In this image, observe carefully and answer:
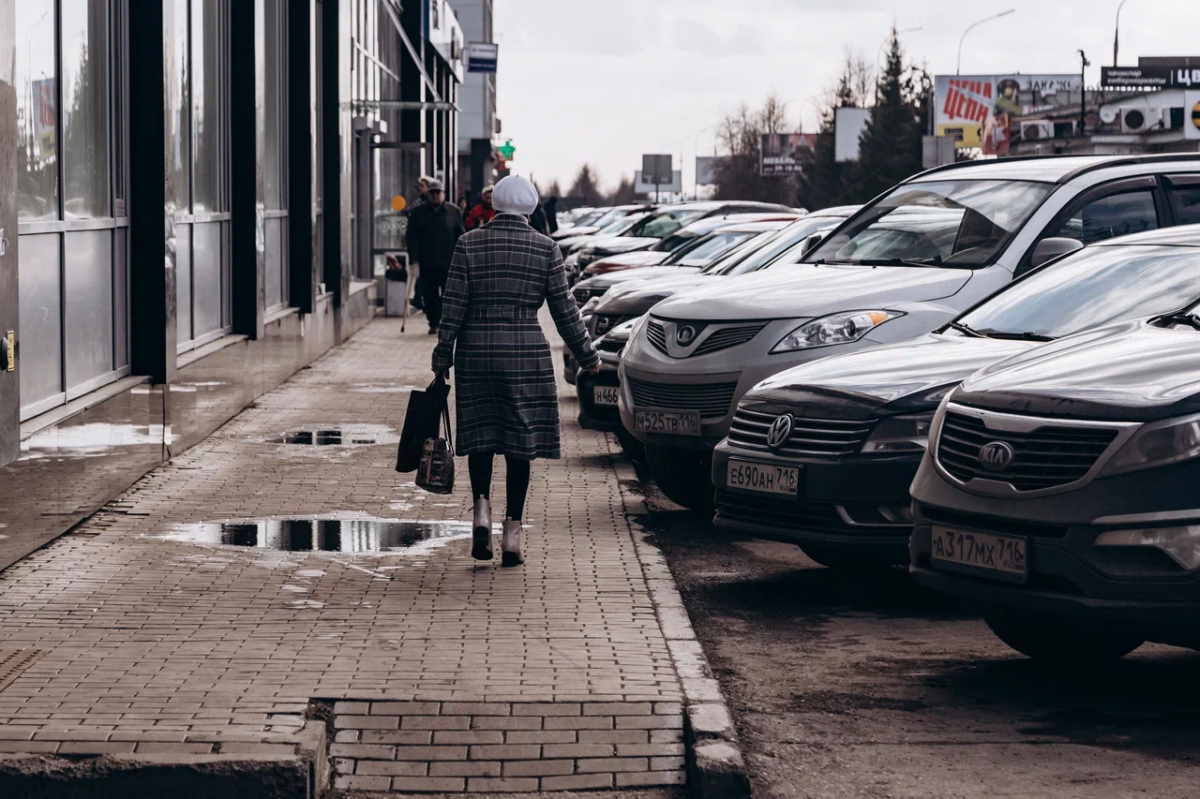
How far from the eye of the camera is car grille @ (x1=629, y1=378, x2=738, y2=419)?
344 inches

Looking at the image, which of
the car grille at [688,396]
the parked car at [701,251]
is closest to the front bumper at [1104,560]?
the car grille at [688,396]

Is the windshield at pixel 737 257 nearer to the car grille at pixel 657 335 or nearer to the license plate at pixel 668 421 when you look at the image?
the car grille at pixel 657 335

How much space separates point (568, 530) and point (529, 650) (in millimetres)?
2775

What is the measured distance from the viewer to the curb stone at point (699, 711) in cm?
477

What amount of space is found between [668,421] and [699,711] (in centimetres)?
384

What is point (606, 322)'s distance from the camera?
13.0m

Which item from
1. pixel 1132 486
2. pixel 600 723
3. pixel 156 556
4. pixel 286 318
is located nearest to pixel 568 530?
pixel 156 556

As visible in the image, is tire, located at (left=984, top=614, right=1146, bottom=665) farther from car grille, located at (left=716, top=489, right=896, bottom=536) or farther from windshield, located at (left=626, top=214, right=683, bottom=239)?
windshield, located at (left=626, top=214, right=683, bottom=239)

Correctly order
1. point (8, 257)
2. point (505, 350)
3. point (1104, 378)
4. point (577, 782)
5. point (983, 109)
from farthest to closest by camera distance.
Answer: point (983, 109), point (505, 350), point (8, 257), point (1104, 378), point (577, 782)

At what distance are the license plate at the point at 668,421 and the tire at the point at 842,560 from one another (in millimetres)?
983

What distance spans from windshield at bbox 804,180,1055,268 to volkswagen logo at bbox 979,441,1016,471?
3337 millimetres

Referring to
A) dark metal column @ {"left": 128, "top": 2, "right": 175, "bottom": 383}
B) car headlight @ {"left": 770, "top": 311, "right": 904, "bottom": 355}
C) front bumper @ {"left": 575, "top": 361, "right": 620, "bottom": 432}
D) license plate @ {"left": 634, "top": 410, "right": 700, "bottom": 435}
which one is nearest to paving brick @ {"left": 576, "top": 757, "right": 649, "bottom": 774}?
car headlight @ {"left": 770, "top": 311, "right": 904, "bottom": 355}

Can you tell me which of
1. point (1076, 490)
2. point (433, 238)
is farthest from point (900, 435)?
point (433, 238)

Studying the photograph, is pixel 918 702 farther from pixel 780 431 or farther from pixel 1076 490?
pixel 780 431
